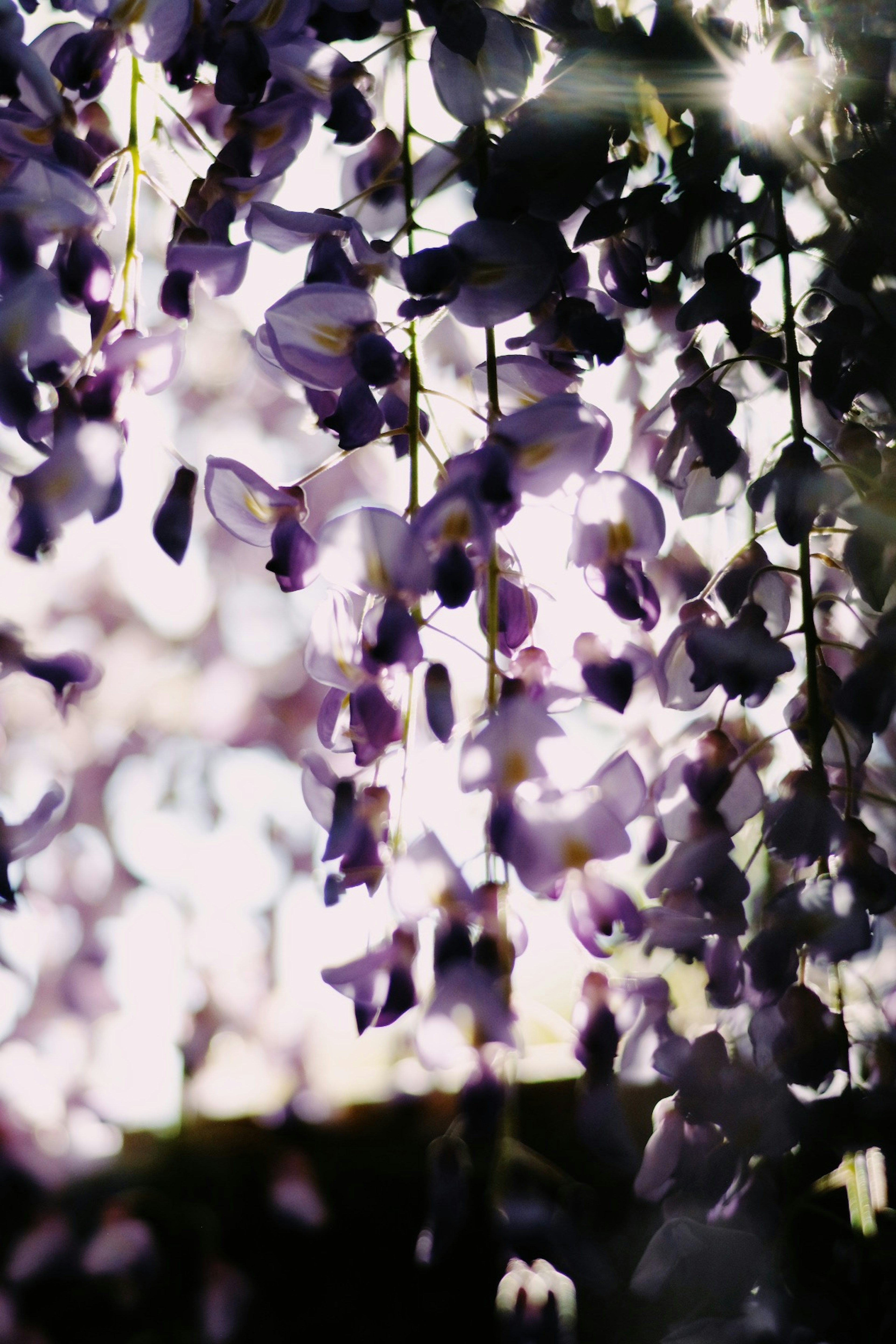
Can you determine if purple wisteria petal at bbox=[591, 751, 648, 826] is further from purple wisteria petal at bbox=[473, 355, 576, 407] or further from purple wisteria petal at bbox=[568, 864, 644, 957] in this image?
purple wisteria petal at bbox=[473, 355, 576, 407]

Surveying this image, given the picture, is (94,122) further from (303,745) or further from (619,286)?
(303,745)

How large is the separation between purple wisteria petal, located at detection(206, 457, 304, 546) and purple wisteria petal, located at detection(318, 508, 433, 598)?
2.1 inches

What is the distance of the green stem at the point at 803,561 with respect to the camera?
19.6 inches

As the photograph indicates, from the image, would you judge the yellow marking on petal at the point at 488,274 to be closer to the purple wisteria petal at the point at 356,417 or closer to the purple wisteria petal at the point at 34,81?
the purple wisteria petal at the point at 356,417

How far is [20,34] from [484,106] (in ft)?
0.78

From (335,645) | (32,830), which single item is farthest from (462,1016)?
(32,830)

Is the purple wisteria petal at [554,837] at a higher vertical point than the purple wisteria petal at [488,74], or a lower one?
lower

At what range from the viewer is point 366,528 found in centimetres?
41

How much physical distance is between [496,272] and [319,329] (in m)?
0.08

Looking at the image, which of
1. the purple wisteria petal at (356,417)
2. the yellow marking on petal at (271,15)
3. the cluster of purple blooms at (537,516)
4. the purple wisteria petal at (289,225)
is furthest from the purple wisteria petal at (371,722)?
the yellow marking on petal at (271,15)

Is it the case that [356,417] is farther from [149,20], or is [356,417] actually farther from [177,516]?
[149,20]

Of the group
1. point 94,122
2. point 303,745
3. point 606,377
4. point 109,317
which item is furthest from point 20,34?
point 303,745

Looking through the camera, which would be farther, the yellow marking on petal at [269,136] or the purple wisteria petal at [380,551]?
the yellow marking on petal at [269,136]

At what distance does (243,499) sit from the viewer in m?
0.48
